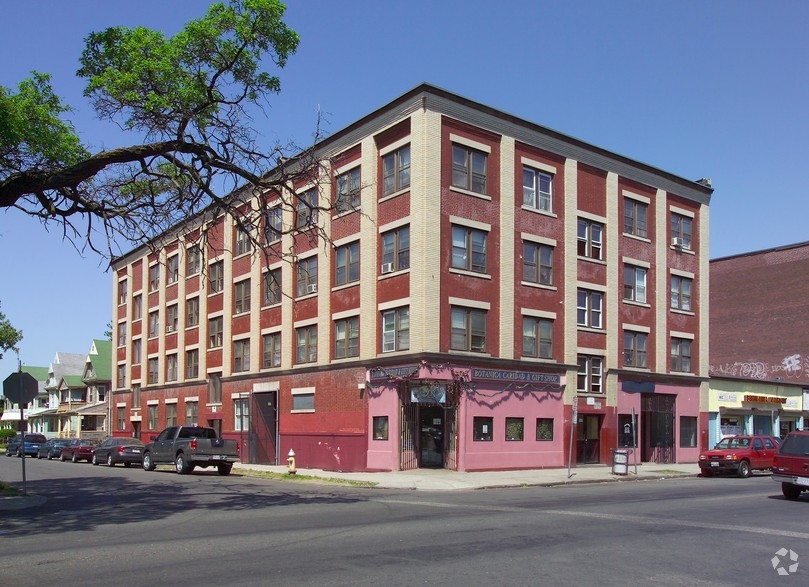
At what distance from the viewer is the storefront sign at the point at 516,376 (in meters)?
31.7

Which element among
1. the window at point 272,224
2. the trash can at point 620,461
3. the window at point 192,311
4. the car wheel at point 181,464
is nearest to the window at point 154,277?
the window at point 192,311

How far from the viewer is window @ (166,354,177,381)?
52.6 metres

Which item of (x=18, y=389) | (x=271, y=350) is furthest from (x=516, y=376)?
(x=18, y=389)

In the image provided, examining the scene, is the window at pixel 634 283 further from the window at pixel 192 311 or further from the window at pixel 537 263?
the window at pixel 192 311

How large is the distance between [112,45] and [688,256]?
108ft

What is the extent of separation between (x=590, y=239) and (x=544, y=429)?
9.32 meters

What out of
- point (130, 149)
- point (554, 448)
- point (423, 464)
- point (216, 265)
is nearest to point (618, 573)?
point (130, 149)

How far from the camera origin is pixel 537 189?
3534cm

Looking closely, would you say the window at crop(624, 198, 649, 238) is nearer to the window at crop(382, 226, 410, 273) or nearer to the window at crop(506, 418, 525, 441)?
the window at crop(506, 418, 525, 441)

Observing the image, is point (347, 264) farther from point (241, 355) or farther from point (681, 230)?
point (681, 230)

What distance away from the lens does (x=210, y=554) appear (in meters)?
11.2

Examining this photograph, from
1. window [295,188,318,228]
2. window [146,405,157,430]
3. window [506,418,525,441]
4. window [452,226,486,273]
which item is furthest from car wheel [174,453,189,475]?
window [146,405,157,430]

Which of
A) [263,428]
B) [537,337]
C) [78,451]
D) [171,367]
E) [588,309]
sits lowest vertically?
[78,451]

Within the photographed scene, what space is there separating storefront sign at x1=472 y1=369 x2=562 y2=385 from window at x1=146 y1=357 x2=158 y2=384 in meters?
31.2
